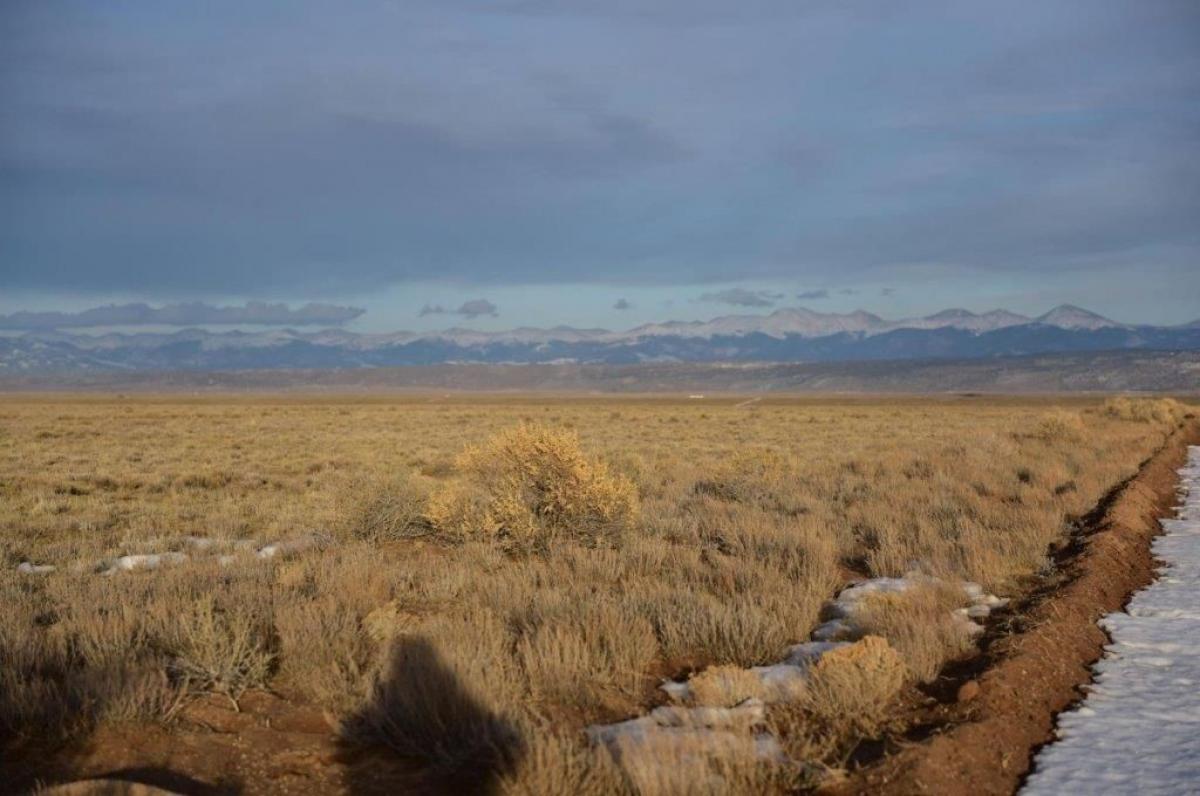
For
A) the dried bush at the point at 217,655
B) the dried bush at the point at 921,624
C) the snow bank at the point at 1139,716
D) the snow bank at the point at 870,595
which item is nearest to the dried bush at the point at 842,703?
the dried bush at the point at 921,624

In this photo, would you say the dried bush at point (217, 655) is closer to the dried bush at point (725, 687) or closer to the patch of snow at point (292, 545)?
the dried bush at point (725, 687)

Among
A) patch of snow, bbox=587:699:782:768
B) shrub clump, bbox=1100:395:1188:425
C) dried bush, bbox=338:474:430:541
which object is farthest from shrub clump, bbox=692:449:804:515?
shrub clump, bbox=1100:395:1188:425

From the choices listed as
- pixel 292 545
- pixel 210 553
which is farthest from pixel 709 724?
pixel 210 553

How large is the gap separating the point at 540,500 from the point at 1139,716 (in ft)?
26.3

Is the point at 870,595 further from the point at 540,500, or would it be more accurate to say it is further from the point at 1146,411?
the point at 1146,411

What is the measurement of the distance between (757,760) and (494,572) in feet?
18.7

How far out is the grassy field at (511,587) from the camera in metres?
5.99

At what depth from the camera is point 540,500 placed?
1313cm

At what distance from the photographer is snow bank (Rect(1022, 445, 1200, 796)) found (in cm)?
536

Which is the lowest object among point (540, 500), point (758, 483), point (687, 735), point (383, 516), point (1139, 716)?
point (1139, 716)

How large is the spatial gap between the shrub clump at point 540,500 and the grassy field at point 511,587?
39 mm

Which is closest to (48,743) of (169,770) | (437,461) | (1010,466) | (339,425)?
(169,770)

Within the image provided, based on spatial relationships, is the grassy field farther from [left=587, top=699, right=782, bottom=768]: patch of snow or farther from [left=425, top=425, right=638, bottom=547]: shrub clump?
[left=587, top=699, right=782, bottom=768]: patch of snow

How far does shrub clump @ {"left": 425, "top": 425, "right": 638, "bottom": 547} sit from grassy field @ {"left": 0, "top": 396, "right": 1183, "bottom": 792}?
39 millimetres
